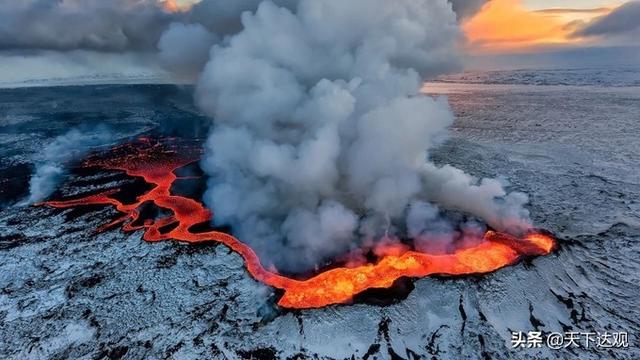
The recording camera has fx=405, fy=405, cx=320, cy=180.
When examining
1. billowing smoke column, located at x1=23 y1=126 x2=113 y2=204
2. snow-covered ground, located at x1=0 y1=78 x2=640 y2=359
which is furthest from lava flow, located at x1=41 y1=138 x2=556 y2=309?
billowing smoke column, located at x1=23 y1=126 x2=113 y2=204

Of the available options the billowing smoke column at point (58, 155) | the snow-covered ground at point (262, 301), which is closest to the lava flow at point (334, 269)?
the snow-covered ground at point (262, 301)

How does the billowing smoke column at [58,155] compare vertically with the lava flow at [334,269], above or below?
below

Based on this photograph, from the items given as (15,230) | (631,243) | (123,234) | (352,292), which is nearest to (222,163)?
(123,234)

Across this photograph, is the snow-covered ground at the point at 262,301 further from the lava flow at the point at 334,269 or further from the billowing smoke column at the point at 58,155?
the billowing smoke column at the point at 58,155

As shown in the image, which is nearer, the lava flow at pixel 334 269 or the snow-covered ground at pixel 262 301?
the snow-covered ground at pixel 262 301

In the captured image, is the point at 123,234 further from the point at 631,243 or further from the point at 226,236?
the point at 631,243

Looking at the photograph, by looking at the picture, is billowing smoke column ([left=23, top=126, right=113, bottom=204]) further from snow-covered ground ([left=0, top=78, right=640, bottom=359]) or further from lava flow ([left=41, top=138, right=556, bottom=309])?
lava flow ([left=41, top=138, right=556, bottom=309])
